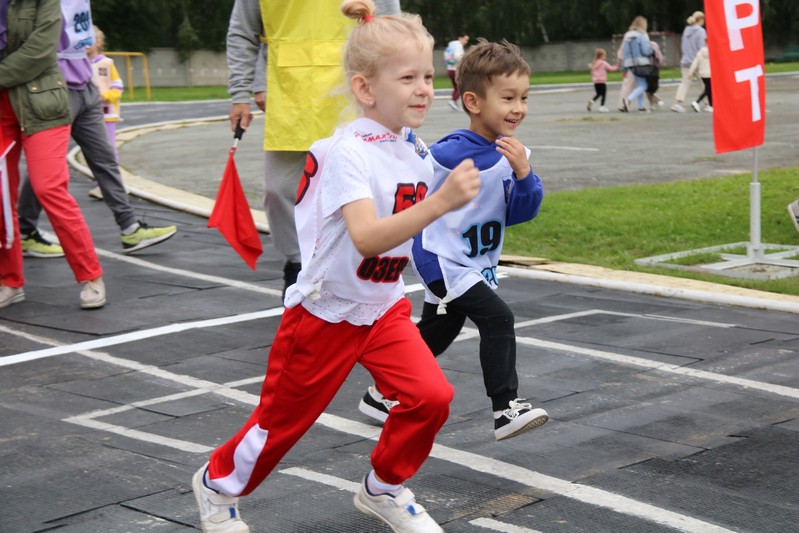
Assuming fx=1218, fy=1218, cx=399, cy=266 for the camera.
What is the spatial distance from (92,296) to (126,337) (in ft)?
2.83

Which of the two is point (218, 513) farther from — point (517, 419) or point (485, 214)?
point (485, 214)

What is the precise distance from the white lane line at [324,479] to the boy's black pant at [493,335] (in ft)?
2.10

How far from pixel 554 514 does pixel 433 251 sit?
1.25 m

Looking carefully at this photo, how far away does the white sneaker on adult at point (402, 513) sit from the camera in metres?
3.65

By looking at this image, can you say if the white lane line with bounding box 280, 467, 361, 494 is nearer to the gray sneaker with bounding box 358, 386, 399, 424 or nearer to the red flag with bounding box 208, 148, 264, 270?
the gray sneaker with bounding box 358, 386, 399, 424

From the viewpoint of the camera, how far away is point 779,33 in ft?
195

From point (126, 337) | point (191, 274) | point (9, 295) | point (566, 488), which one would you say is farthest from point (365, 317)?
point (191, 274)

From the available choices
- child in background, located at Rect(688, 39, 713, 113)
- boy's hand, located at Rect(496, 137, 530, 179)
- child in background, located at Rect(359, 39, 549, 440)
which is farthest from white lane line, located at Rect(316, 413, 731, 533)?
child in background, located at Rect(688, 39, 713, 113)

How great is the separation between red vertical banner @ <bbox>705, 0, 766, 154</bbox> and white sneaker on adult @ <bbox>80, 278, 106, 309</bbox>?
13.6 feet

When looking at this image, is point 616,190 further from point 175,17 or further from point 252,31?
point 175,17

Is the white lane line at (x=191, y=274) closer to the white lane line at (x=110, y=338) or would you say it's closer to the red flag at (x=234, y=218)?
the red flag at (x=234, y=218)

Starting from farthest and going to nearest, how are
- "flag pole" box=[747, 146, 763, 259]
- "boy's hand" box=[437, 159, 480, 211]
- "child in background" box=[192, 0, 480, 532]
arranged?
1. "flag pole" box=[747, 146, 763, 259]
2. "child in background" box=[192, 0, 480, 532]
3. "boy's hand" box=[437, 159, 480, 211]

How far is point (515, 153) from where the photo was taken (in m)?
4.25

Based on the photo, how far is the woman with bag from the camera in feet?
85.7
